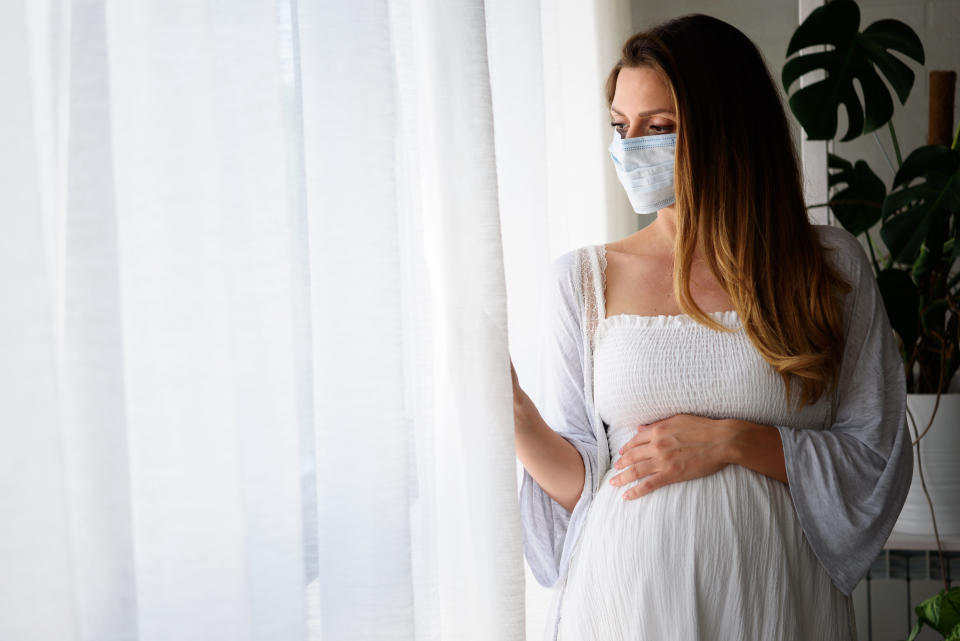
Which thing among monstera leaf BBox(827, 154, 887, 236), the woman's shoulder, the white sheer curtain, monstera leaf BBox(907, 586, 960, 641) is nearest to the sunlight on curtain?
the white sheer curtain

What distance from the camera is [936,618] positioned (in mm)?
1590

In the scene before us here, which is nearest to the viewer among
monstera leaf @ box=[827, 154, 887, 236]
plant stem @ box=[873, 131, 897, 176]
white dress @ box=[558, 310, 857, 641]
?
white dress @ box=[558, 310, 857, 641]

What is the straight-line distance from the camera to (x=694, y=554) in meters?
1.01

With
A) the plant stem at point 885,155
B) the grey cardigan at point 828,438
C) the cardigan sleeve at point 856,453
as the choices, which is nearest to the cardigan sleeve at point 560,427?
the grey cardigan at point 828,438

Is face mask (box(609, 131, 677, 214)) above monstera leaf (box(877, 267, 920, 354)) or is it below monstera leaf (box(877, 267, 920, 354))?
above

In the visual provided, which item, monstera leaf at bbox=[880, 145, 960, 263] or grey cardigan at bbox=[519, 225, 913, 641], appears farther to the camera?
monstera leaf at bbox=[880, 145, 960, 263]

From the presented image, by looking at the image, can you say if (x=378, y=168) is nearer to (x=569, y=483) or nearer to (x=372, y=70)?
(x=372, y=70)

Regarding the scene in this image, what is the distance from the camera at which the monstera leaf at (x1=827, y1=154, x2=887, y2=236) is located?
194cm

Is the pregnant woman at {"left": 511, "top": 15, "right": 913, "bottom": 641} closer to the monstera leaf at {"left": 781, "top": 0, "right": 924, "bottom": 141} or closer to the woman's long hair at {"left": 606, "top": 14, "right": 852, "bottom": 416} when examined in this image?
the woman's long hair at {"left": 606, "top": 14, "right": 852, "bottom": 416}

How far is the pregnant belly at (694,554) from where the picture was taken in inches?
39.6

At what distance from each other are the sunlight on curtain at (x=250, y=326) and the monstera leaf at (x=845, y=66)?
1.03m

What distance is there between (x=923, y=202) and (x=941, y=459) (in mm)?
611

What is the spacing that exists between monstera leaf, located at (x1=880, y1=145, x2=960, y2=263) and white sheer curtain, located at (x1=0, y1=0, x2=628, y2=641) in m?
1.12

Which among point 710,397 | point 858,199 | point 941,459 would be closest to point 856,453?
point 710,397
